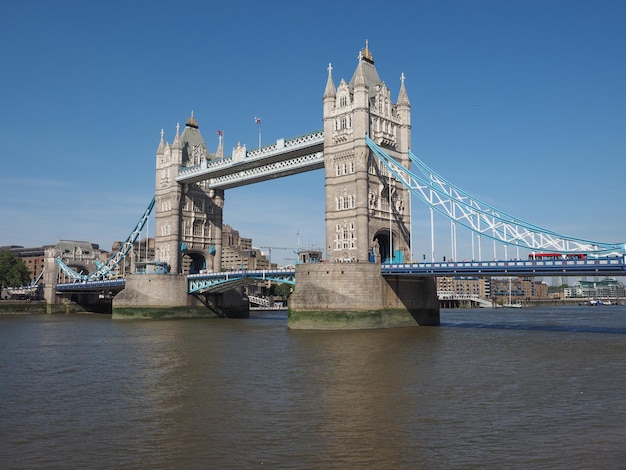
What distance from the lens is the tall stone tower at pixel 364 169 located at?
5100 centimetres

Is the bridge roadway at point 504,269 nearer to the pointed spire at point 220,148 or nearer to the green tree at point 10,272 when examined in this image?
the pointed spire at point 220,148

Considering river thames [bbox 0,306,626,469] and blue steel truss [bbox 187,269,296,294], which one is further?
blue steel truss [bbox 187,269,296,294]

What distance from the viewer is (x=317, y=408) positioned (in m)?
17.1

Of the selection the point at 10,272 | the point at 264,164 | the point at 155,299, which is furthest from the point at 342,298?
the point at 10,272

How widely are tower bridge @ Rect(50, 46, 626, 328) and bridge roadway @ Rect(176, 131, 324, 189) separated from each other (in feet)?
0.47

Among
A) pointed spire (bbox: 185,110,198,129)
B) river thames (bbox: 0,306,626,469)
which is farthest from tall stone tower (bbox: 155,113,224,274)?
river thames (bbox: 0,306,626,469)

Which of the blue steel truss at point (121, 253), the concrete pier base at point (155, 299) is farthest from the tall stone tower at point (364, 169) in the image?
the blue steel truss at point (121, 253)

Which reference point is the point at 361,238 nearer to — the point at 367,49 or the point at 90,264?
the point at 367,49

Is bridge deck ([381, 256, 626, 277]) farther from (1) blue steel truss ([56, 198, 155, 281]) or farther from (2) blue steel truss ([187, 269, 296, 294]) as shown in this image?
(1) blue steel truss ([56, 198, 155, 281])

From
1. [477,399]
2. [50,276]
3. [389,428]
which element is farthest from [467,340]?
[50,276]

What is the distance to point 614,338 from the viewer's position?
128 feet

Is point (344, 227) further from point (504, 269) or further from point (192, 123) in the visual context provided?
point (192, 123)

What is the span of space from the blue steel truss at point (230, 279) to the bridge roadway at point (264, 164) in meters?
10.7

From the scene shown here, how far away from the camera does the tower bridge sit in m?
44.4
